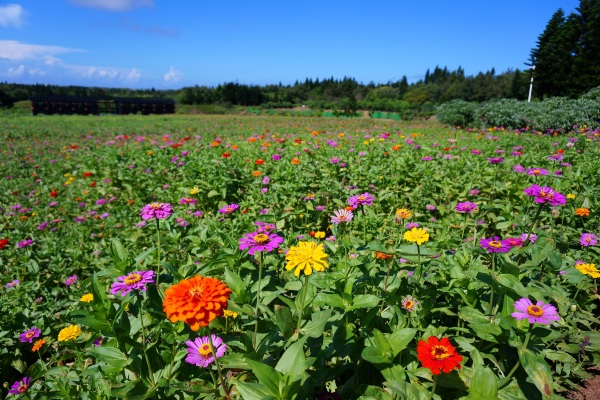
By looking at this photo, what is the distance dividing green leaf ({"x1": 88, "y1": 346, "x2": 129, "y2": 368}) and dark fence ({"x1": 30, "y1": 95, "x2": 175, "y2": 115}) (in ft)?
146

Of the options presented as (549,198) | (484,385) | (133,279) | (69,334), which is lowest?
(69,334)

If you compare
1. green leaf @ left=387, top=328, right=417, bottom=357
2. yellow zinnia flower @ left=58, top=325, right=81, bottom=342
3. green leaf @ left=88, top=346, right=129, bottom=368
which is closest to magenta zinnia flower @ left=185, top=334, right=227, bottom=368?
green leaf @ left=88, top=346, right=129, bottom=368

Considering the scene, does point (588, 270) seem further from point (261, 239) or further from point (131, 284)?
point (131, 284)

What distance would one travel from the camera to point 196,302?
3.35ft

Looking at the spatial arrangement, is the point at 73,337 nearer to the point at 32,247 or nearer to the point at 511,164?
the point at 32,247

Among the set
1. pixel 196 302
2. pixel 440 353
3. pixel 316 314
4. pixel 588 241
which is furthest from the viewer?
pixel 588 241

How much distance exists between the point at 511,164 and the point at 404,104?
49.2 metres

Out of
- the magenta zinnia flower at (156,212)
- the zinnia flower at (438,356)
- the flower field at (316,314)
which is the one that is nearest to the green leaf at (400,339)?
the flower field at (316,314)

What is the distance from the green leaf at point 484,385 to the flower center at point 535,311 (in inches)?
9.6

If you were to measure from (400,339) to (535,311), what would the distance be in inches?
18.4

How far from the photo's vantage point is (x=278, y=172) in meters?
4.34

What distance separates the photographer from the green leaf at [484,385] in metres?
1.13

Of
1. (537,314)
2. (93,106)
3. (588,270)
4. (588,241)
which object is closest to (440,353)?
(537,314)

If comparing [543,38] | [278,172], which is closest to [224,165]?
[278,172]
